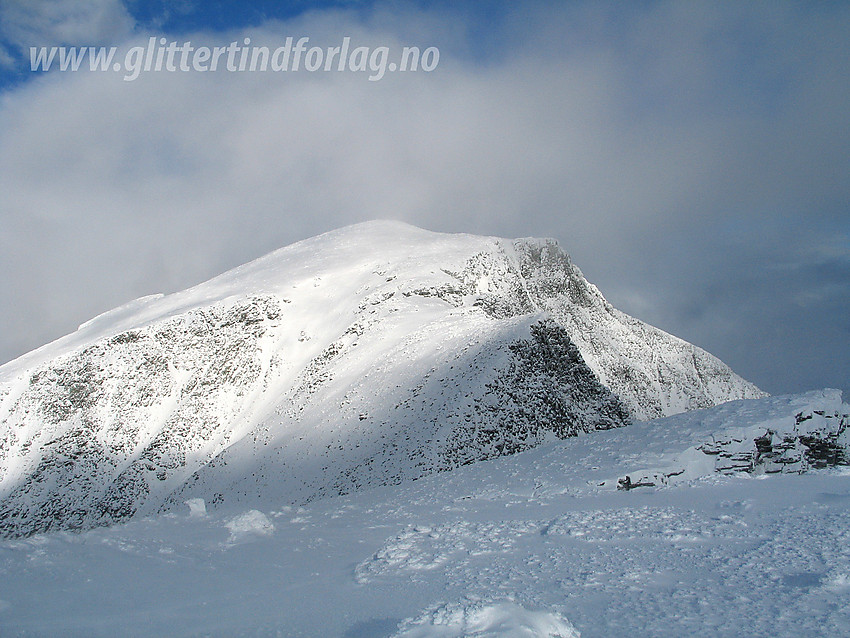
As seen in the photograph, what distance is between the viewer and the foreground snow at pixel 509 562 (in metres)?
6.84

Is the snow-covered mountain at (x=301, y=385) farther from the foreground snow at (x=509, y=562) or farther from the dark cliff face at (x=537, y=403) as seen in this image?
the foreground snow at (x=509, y=562)

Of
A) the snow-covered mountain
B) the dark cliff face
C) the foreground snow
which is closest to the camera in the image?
the foreground snow

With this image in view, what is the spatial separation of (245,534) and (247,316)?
44610 mm

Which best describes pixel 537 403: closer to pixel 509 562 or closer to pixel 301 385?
pixel 301 385

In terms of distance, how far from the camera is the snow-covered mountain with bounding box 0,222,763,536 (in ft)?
114

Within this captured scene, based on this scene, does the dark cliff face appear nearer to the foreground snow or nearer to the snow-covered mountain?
the snow-covered mountain

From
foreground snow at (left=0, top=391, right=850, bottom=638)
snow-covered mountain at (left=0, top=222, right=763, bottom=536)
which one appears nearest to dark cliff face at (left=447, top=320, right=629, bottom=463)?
snow-covered mountain at (left=0, top=222, right=763, bottom=536)

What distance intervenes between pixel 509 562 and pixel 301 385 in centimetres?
4051

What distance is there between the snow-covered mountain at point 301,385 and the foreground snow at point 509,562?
52.5 feet

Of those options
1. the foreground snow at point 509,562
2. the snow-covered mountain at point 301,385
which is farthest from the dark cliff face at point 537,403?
the foreground snow at point 509,562

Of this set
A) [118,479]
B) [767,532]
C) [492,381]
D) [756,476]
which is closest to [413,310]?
[492,381]

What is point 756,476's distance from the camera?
14852 millimetres

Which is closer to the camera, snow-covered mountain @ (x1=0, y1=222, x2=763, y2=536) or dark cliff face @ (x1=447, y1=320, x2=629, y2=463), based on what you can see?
dark cliff face @ (x1=447, y1=320, x2=629, y2=463)

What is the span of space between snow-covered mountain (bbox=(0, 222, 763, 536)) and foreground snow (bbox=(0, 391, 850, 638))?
52.5 feet
